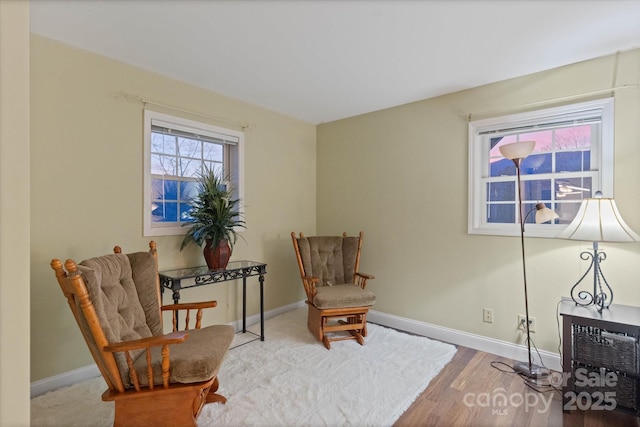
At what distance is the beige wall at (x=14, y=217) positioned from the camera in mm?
787

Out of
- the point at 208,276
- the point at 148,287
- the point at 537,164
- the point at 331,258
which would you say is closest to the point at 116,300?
the point at 148,287

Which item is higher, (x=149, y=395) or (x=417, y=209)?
(x=417, y=209)

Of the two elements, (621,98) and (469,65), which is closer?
(621,98)

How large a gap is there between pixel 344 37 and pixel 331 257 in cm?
222

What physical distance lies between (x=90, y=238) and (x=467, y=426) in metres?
2.89

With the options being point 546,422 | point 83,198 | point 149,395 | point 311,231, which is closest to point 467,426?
point 546,422

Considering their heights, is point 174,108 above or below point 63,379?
above

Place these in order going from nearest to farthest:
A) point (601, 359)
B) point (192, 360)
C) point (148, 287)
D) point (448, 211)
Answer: point (192, 360)
point (601, 359)
point (148, 287)
point (448, 211)

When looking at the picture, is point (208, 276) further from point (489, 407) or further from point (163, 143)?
point (489, 407)

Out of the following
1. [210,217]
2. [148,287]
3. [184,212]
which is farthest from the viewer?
[184,212]

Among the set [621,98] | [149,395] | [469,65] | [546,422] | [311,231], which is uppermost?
[469,65]

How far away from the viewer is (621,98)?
7.50 feet

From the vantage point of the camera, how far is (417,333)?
10.6ft

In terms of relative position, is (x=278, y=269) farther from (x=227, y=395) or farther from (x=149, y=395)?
(x=149, y=395)
